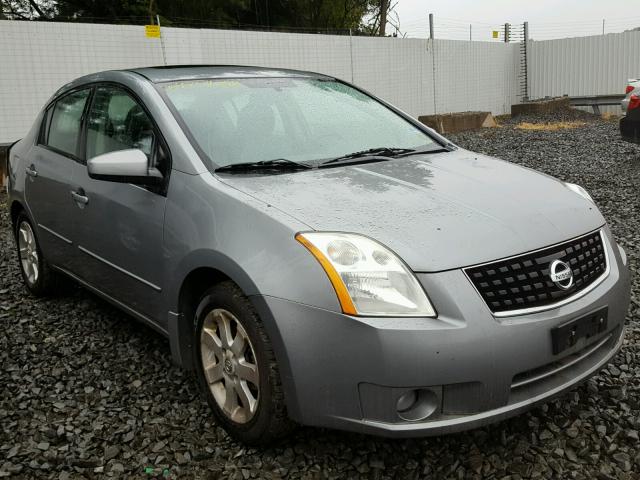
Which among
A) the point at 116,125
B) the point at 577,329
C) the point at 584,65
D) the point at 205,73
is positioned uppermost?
the point at 584,65

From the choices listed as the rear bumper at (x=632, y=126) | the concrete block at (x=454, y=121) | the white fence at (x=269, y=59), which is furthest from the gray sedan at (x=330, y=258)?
the concrete block at (x=454, y=121)

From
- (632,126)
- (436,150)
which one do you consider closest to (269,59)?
(632,126)

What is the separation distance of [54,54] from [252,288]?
994 centimetres

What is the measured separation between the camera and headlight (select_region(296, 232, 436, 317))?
6.77ft

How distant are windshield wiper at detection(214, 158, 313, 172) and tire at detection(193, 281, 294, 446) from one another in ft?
1.92

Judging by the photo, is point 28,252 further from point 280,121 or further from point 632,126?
point 632,126

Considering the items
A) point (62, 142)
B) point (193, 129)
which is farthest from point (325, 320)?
point (62, 142)

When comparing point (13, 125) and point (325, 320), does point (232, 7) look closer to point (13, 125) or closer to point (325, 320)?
point (13, 125)

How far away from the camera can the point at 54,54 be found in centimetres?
1062

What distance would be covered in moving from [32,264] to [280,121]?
2.37 meters

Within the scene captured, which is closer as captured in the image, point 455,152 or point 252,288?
point 252,288

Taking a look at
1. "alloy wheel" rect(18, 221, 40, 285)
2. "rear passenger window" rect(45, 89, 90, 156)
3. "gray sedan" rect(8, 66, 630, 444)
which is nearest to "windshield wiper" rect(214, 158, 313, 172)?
"gray sedan" rect(8, 66, 630, 444)

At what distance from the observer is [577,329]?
2.26 metres

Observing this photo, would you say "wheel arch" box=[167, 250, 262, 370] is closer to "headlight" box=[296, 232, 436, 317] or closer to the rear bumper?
"headlight" box=[296, 232, 436, 317]
